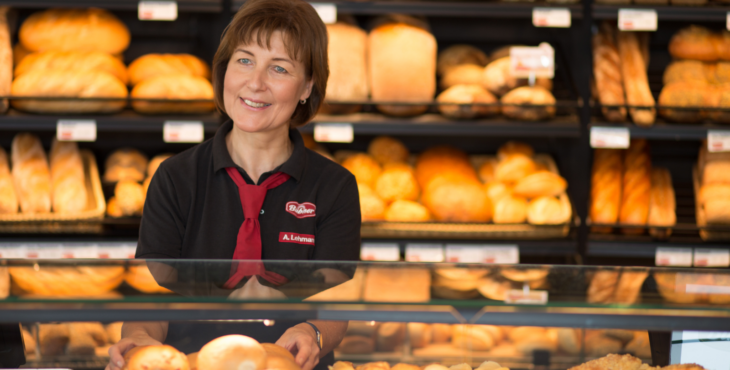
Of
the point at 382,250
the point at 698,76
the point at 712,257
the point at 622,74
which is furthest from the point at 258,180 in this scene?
the point at 698,76

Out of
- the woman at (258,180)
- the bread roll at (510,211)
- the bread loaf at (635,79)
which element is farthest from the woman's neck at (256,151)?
the bread loaf at (635,79)

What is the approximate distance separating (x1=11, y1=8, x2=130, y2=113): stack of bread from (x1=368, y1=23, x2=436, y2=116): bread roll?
1.07 metres

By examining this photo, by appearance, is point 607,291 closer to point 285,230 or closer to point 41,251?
point 285,230

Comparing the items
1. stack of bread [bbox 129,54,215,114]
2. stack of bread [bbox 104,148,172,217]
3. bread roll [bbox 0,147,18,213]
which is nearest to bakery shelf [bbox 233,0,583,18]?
stack of bread [bbox 129,54,215,114]

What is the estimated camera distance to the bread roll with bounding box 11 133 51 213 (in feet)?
8.00

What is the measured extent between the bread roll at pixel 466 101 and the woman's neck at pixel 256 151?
123 centimetres

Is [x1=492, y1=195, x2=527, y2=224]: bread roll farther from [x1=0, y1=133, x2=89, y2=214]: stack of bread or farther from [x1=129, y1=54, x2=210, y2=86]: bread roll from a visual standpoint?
[x1=0, y1=133, x2=89, y2=214]: stack of bread

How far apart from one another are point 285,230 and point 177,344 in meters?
0.49

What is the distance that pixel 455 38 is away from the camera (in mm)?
2971

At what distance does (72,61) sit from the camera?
252cm

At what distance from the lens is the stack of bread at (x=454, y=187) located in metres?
2.51

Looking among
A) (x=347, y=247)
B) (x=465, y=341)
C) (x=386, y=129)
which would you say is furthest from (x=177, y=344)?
(x=386, y=129)

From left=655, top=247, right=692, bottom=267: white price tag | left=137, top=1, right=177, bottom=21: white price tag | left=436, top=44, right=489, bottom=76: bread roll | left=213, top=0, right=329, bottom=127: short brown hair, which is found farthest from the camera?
left=436, top=44, right=489, bottom=76: bread roll

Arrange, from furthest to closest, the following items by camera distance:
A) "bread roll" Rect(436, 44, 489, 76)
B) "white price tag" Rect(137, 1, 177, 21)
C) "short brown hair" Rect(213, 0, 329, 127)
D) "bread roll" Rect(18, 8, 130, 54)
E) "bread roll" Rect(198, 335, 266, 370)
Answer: "bread roll" Rect(436, 44, 489, 76), "bread roll" Rect(18, 8, 130, 54), "white price tag" Rect(137, 1, 177, 21), "short brown hair" Rect(213, 0, 329, 127), "bread roll" Rect(198, 335, 266, 370)
